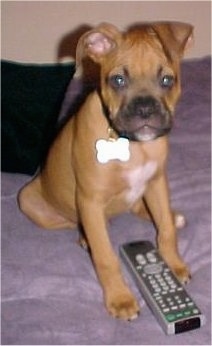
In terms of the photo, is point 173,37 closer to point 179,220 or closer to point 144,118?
point 144,118

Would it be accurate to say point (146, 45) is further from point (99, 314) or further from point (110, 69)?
point (99, 314)

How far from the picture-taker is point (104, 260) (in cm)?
163

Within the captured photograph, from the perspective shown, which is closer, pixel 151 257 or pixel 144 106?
pixel 144 106

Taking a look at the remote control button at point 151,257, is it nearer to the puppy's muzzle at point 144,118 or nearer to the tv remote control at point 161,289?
the tv remote control at point 161,289

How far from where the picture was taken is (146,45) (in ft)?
4.97

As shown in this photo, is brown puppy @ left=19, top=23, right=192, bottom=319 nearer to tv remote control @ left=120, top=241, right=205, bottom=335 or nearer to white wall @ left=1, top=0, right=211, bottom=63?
tv remote control @ left=120, top=241, right=205, bottom=335

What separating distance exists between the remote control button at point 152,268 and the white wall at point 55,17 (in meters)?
1.18

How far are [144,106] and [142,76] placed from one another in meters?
0.08

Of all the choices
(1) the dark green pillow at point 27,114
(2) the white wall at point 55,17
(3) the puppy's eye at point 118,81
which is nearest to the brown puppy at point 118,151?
(3) the puppy's eye at point 118,81

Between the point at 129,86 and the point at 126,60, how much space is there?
0.19 feet

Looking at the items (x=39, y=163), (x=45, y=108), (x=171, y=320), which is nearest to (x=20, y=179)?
(x=39, y=163)

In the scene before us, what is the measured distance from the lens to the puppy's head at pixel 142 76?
1483mm

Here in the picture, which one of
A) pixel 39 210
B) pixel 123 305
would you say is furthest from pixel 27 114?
pixel 123 305

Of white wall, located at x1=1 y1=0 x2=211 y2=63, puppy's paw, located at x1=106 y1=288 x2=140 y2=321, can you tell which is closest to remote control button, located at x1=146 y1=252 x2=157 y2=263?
puppy's paw, located at x1=106 y1=288 x2=140 y2=321
